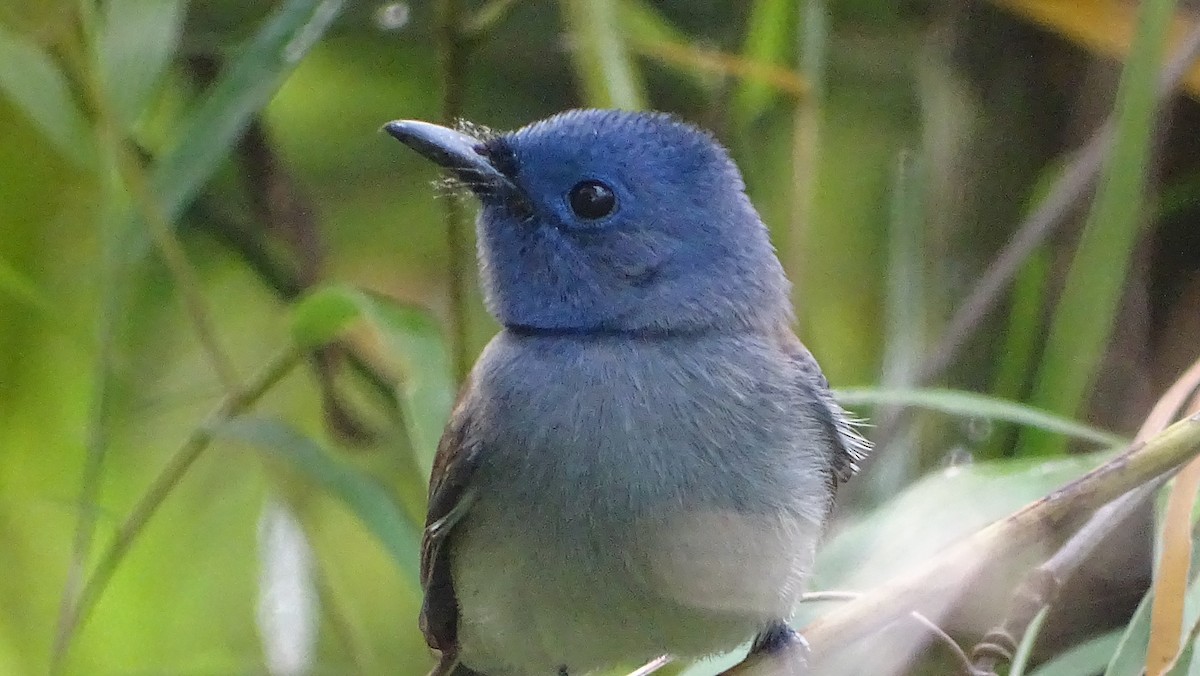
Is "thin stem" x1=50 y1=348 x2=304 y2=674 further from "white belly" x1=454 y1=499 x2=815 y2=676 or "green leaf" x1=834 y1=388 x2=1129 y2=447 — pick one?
"green leaf" x1=834 y1=388 x2=1129 y2=447

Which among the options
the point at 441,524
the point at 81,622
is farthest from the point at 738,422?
the point at 81,622

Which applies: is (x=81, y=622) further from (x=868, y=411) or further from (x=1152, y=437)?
(x=1152, y=437)

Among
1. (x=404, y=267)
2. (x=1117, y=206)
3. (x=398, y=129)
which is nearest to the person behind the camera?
(x=398, y=129)

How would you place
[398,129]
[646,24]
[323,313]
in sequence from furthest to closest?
[646,24] < [323,313] < [398,129]

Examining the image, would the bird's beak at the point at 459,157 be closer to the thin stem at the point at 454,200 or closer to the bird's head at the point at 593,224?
the bird's head at the point at 593,224

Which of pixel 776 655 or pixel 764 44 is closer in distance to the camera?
pixel 776 655

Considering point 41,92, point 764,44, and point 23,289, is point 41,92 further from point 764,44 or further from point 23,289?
point 764,44

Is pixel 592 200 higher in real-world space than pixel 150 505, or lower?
higher

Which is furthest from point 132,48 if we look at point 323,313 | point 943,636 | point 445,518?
point 943,636
